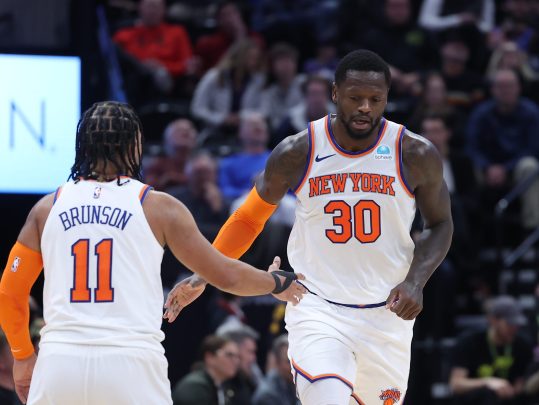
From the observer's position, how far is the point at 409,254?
21.3 feet

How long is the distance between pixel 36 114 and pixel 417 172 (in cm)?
499

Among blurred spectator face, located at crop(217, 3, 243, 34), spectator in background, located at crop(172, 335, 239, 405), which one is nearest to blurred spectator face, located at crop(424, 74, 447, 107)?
blurred spectator face, located at crop(217, 3, 243, 34)

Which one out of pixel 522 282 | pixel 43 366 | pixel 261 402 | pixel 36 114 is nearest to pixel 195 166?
pixel 36 114

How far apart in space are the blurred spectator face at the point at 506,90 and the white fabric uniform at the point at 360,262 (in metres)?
7.09

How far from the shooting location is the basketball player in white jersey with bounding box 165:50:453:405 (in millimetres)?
6301

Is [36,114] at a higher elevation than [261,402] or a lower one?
higher

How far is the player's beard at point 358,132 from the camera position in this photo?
6.39 meters

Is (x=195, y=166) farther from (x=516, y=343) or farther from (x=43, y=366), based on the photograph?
(x=43, y=366)

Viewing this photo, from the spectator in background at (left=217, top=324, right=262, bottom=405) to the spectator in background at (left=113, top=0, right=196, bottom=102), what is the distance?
4246 millimetres

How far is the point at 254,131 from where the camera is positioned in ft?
39.2

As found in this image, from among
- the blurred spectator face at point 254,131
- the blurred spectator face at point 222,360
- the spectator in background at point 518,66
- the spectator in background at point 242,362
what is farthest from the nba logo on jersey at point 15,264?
the spectator in background at point 518,66

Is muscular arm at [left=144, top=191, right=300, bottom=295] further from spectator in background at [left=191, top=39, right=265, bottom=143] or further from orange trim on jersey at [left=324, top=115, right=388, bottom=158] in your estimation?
spectator in background at [left=191, top=39, right=265, bottom=143]

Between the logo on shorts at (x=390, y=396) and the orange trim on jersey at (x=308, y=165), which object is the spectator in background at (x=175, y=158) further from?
the logo on shorts at (x=390, y=396)

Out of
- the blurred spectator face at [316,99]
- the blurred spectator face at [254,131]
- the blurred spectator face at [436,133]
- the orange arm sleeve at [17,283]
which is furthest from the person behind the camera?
the blurred spectator face at [316,99]
